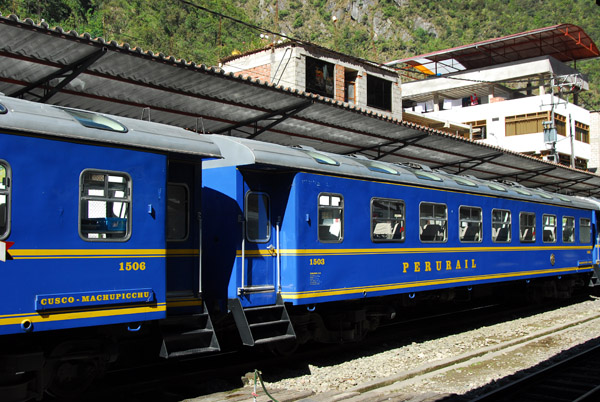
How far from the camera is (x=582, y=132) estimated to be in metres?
52.1

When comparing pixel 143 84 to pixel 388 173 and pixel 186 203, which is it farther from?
pixel 388 173

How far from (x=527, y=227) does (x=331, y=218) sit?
28.7 feet

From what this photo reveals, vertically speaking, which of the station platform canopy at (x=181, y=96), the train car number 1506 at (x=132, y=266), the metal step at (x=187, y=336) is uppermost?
the station platform canopy at (x=181, y=96)

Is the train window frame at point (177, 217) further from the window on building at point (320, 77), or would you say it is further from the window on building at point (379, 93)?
the window on building at point (379, 93)

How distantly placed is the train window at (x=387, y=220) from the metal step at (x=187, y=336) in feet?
13.8

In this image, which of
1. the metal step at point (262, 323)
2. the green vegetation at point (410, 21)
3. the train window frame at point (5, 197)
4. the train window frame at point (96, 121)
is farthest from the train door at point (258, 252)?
the green vegetation at point (410, 21)

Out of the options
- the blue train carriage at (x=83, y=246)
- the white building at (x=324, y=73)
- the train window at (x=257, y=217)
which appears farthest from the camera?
the white building at (x=324, y=73)

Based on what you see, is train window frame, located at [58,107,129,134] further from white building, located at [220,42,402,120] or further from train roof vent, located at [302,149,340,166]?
white building, located at [220,42,402,120]

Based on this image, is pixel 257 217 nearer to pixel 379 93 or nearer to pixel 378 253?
pixel 378 253

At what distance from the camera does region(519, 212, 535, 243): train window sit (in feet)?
55.1

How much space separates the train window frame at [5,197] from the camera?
21.1 ft

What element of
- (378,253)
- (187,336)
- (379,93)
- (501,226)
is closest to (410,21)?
(379,93)

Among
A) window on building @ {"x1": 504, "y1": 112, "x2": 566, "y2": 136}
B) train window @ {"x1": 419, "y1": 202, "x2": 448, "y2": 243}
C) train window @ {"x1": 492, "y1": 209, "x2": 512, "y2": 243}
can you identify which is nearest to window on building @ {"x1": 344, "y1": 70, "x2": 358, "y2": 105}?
train window @ {"x1": 492, "y1": 209, "x2": 512, "y2": 243}

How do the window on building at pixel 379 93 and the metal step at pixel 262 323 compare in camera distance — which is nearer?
the metal step at pixel 262 323
